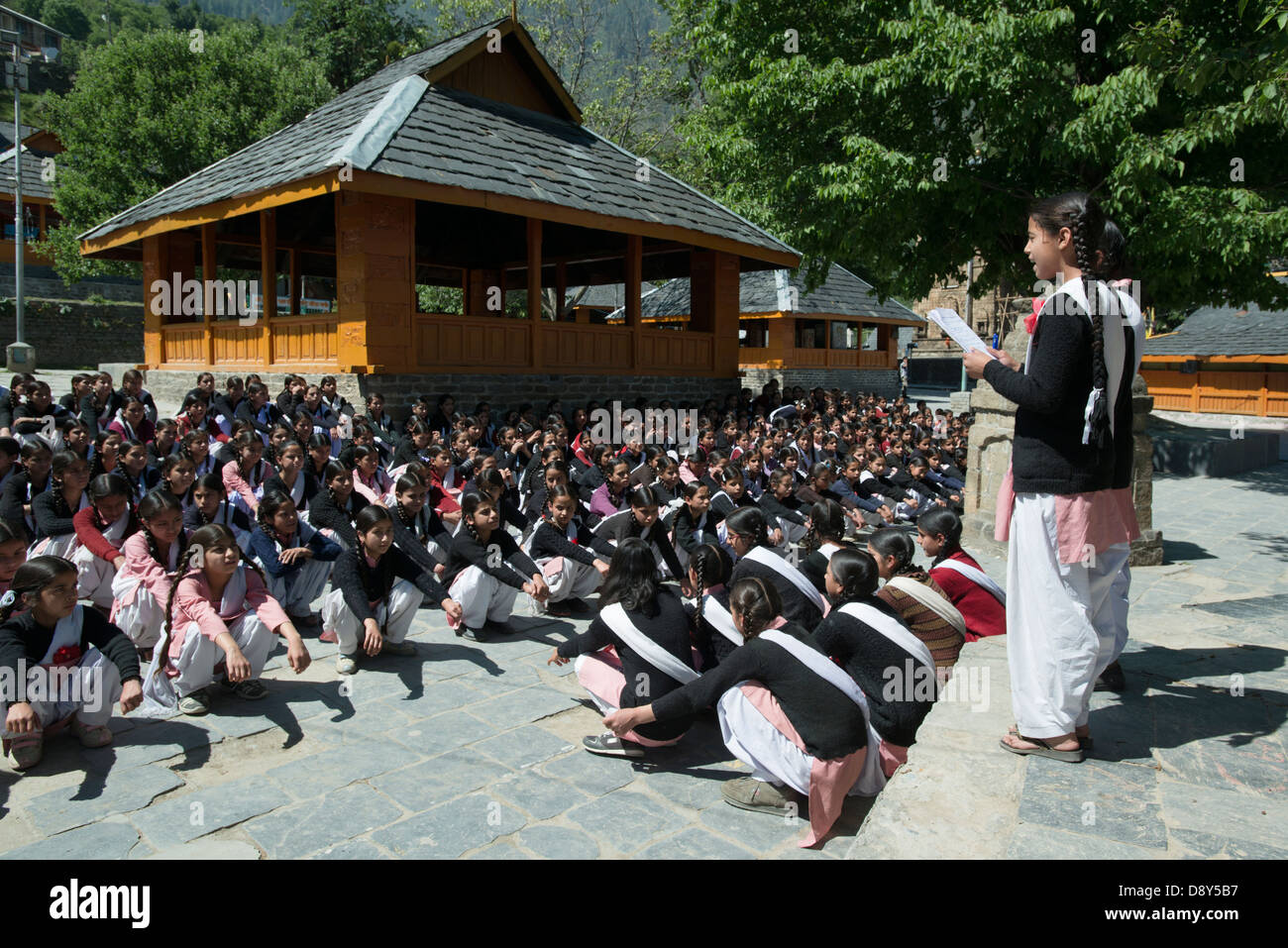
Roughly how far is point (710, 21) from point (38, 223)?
92.3 ft

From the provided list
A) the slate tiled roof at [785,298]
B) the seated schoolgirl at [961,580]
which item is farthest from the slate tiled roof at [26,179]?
the seated schoolgirl at [961,580]

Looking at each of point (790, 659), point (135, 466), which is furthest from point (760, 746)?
point (135, 466)

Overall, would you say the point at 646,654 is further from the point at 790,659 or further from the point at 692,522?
the point at 692,522

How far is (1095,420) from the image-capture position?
9.73 feet

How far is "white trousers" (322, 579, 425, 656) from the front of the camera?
5.17 meters

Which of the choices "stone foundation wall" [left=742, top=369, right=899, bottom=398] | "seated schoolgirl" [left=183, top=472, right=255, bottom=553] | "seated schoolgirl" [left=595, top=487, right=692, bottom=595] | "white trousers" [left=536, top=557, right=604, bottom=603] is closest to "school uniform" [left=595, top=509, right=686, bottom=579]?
"seated schoolgirl" [left=595, top=487, right=692, bottom=595]

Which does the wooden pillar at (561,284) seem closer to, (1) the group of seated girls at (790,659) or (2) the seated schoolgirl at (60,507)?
(2) the seated schoolgirl at (60,507)

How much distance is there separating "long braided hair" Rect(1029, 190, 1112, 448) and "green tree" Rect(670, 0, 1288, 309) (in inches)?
244

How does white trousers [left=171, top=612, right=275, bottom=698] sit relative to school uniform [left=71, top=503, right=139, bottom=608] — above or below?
below

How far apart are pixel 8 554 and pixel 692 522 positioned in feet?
15.4

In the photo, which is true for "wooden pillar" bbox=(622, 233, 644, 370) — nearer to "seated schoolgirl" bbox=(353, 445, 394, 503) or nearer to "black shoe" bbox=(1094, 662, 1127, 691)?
"seated schoolgirl" bbox=(353, 445, 394, 503)

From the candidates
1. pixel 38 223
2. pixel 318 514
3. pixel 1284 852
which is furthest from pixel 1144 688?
pixel 38 223

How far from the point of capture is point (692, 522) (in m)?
7.23
